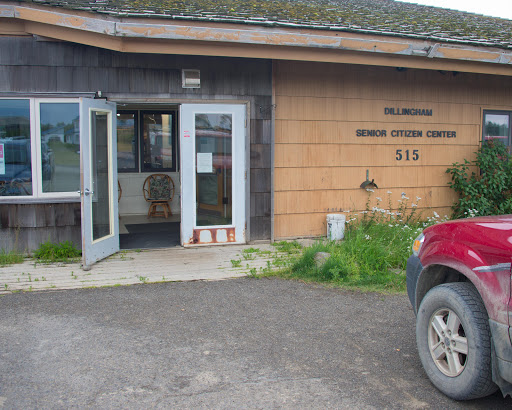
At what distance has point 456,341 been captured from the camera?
3502 mm

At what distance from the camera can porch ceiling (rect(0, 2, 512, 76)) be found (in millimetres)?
6867

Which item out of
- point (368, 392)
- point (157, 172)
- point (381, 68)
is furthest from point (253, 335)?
point (157, 172)

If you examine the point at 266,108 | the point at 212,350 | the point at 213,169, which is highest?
the point at 266,108

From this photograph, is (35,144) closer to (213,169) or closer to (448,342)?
(213,169)

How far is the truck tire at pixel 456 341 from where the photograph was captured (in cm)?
328

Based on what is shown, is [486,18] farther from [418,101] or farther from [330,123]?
[330,123]

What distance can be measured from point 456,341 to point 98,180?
18.0ft

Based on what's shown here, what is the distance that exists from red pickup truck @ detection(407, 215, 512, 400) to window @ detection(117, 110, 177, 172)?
8863 mm

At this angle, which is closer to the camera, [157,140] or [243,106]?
[243,106]

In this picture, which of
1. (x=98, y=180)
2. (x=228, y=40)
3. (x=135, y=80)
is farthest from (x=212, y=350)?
(x=135, y=80)

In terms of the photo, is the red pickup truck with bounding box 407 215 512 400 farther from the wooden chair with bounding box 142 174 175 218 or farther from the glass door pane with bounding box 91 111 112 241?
the wooden chair with bounding box 142 174 175 218

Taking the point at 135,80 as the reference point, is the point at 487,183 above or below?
below

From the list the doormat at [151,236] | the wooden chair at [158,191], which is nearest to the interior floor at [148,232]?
the doormat at [151,236]

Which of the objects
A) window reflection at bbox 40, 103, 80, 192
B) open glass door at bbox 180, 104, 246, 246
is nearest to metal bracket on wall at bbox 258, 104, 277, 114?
open glass door at bbox 180, 104, 246, 246
